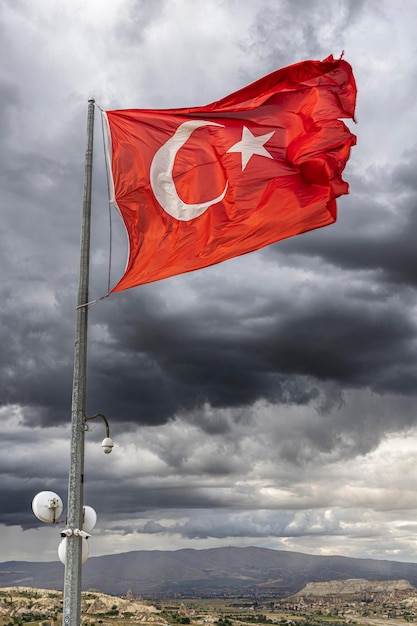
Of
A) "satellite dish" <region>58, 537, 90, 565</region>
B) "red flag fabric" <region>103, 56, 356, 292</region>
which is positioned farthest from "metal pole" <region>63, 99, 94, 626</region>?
"red flag fabric" <region>103, 56, 356, 292</region>

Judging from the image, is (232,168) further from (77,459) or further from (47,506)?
(47,506)

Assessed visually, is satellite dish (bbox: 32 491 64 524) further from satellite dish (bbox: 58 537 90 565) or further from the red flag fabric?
the red flag fabric

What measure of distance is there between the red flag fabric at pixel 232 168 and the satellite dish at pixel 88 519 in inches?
213

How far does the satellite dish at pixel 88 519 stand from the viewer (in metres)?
19.6

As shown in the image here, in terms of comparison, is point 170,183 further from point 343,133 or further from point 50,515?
point 50,515

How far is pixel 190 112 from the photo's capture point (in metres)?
23.1

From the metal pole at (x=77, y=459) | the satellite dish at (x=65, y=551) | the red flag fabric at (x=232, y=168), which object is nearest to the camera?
the metal pole at (x=77, y=459)

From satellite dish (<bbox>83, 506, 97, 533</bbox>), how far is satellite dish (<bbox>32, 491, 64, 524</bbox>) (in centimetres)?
65

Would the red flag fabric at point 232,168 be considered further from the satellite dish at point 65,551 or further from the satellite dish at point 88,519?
the satellite dish at point 65,551

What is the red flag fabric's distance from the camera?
843 inches

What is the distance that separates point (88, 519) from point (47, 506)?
40.2 inches

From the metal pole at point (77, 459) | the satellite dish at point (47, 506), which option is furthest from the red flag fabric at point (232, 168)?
the satellite dish at point (47, 506)

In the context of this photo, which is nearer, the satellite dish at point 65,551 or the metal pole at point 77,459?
the metal pole at point 77,459

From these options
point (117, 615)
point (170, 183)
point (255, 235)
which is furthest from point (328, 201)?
point (117, 615)
